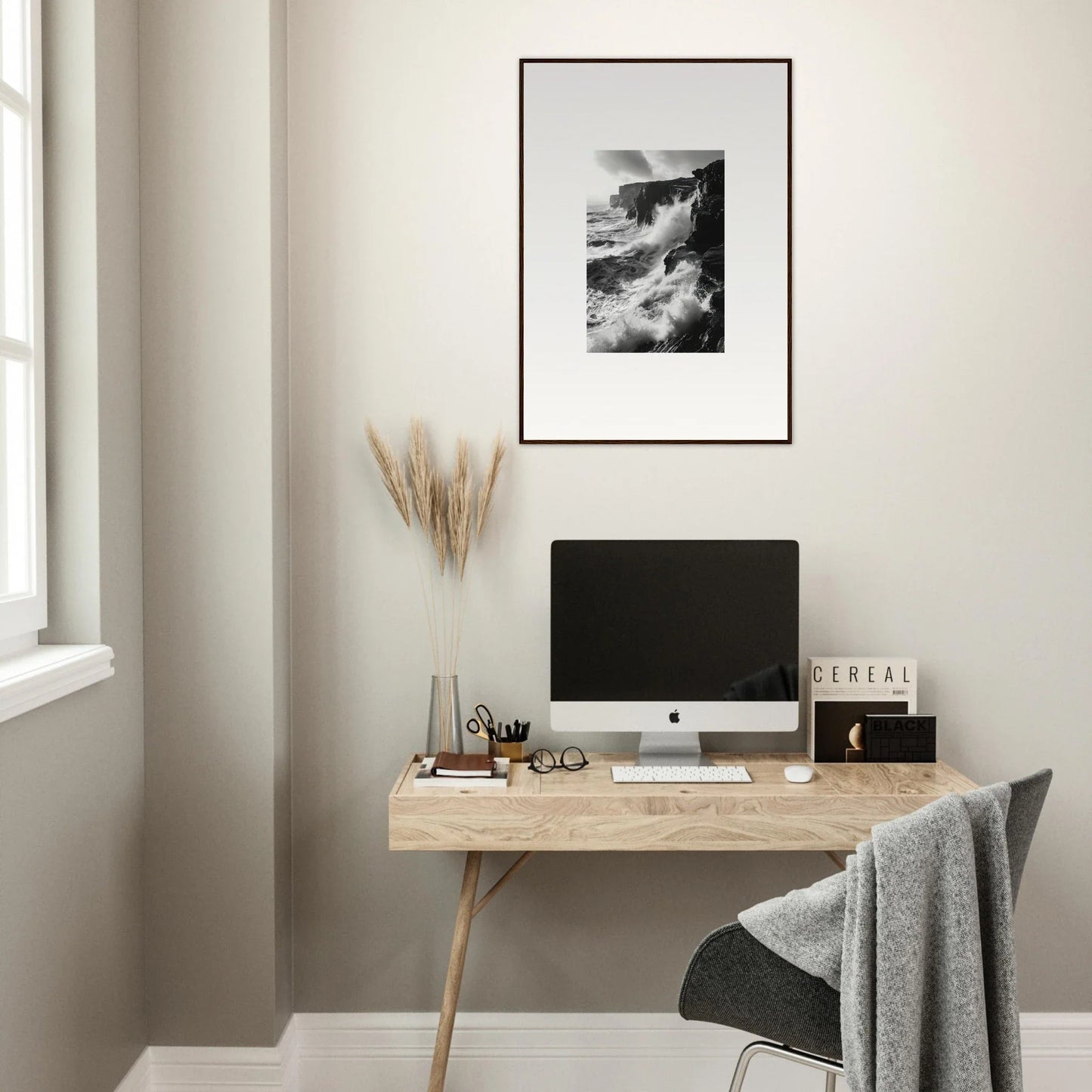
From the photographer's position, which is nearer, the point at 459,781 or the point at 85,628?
the point at 85,628

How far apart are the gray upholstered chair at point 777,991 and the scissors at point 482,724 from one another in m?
0.72

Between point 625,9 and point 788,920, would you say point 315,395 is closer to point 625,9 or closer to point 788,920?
point 625,9

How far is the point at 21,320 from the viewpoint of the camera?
5.97 ft

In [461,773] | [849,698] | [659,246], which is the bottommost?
[461,773]

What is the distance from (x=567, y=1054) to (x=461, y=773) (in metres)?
0.82

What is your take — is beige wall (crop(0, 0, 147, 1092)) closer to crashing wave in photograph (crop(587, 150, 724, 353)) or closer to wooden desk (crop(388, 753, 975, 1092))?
wooden desk (crop(388, 753, 975, 1092))

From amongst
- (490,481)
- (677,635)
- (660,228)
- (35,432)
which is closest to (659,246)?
(660,228)

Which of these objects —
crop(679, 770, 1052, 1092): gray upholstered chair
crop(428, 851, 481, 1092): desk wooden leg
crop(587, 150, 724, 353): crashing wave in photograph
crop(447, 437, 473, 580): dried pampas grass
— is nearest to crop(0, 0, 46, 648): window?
crop(447, 437, 473, 580): dried pampas grass

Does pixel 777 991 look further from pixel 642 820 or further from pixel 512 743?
pixel 512 743

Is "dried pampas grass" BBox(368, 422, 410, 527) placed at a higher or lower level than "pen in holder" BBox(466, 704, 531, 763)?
higher

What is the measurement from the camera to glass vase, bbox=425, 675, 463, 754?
219 cm

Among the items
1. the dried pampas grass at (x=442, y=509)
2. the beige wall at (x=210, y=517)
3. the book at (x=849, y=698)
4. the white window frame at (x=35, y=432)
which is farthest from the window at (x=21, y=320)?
the book at (x=849, y=698)

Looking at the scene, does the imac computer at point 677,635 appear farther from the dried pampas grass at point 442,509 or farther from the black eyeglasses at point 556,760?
the dried pampas grass at point 442,509

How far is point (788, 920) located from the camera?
5.05 ft
